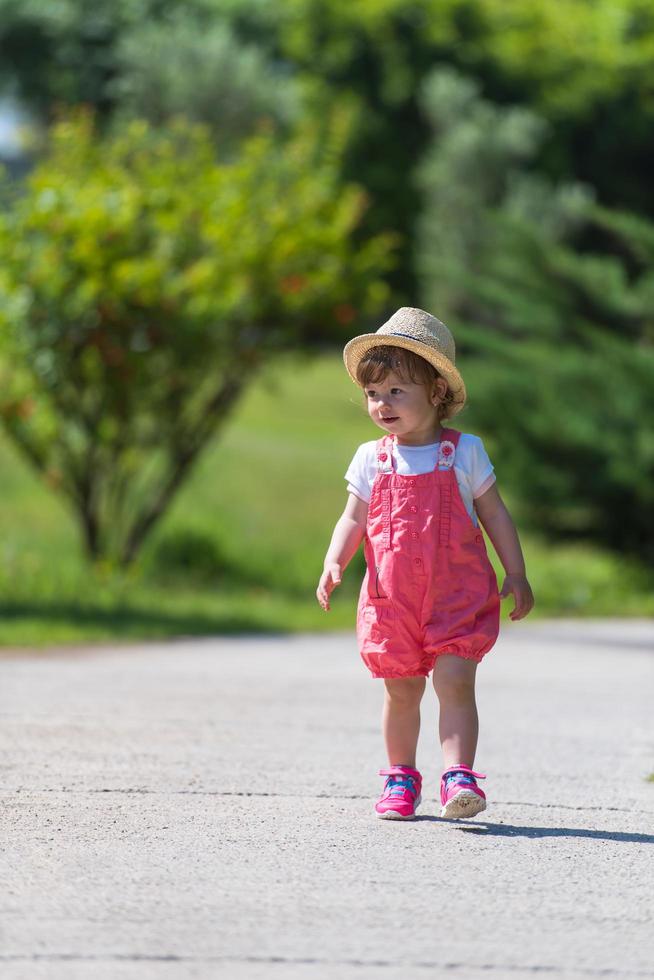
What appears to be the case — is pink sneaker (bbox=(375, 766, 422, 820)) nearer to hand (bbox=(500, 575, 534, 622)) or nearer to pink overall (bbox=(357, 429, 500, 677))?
pink overall (bbox=(357, 429, 500, 677))

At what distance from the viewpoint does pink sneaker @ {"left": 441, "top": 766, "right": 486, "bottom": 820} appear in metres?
4.38

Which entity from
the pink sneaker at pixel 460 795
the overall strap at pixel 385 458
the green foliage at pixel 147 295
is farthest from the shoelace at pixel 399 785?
the green foliage at pixel 147 295

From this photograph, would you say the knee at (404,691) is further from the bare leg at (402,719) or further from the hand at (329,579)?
the hand at (329,579)

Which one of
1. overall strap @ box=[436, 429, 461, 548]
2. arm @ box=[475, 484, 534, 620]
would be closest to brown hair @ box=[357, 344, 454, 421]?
overall strap @ box=[436, 429, 461, 548]

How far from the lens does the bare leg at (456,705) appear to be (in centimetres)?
459

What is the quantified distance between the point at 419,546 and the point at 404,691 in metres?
0.44

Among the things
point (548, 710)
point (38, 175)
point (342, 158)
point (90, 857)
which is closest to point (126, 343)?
point (38, 175)

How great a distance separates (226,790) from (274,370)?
992cm

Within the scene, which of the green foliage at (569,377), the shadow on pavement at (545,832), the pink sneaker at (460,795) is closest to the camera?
the shadow on pavement at (545,832)

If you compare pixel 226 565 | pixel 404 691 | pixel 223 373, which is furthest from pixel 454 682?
pixel 226 565

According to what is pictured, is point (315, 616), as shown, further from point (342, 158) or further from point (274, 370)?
point (342, 158)

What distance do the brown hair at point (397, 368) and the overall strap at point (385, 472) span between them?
0.19m

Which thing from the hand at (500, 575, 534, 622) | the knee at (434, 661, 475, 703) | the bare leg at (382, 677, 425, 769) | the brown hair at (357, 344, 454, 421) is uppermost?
the brown hair at (357, 344, 454, 421)

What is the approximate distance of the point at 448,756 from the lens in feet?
15.0
